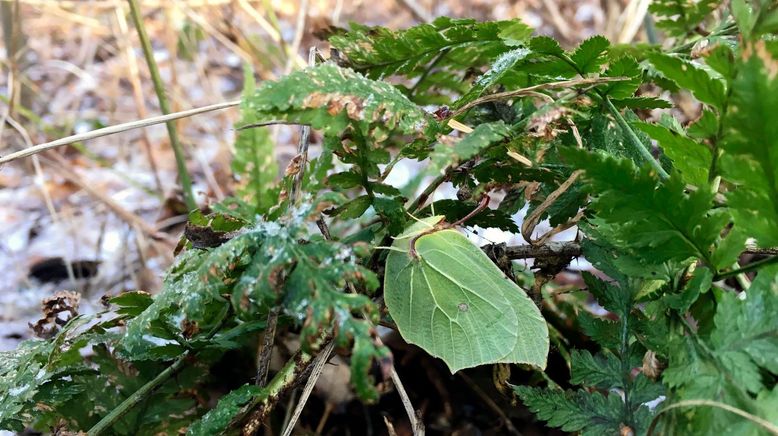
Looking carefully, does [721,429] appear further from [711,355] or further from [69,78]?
[69,78]

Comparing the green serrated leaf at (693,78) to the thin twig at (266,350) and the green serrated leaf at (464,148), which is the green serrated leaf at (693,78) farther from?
the thin twig at (266,350)

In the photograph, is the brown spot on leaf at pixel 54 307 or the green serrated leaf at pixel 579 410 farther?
the brown spot on leaf at pixel 54 307

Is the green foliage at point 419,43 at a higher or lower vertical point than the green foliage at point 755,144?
higher

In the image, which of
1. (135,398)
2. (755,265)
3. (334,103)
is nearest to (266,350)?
(135,398)

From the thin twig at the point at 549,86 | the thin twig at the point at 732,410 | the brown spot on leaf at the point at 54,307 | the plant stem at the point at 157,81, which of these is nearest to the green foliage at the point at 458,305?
the thin twig at the point at 549,86

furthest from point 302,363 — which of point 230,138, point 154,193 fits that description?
point 230,138

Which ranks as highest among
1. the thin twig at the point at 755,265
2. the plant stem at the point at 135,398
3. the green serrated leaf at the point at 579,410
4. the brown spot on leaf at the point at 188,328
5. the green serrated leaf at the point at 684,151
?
the green serrated leaf at the point at 684,151

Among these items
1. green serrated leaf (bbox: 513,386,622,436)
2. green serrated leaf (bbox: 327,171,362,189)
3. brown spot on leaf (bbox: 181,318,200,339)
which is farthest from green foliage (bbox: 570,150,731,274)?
brown spot on leaf (bbox: 181,318,200,339)

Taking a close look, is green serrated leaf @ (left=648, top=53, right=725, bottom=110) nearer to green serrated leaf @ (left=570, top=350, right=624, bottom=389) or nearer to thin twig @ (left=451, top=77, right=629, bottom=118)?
thin twig @ (left=451, top=77, right=629, bottom=118)
